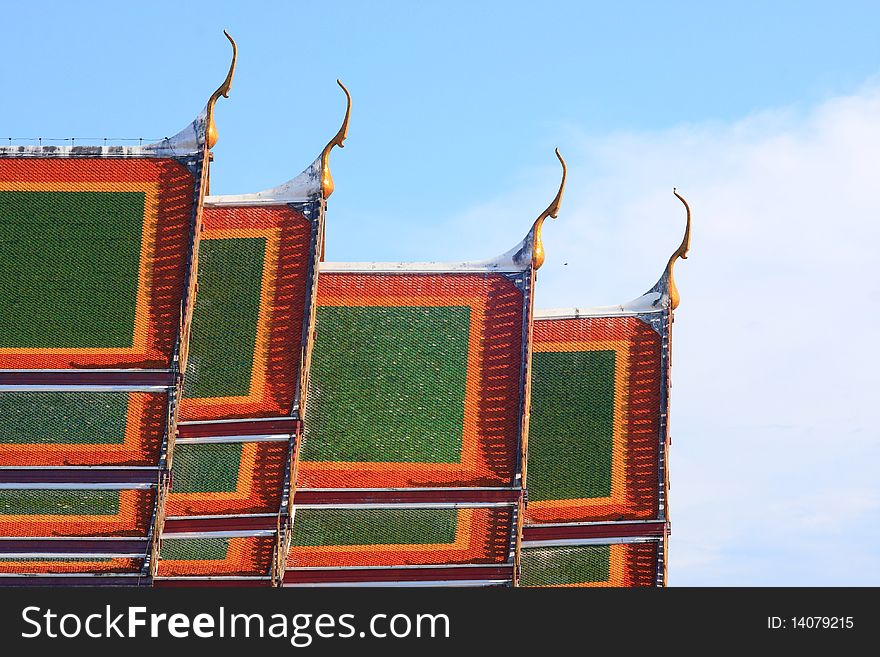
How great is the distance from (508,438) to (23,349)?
14.4 m

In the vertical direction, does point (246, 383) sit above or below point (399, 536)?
above

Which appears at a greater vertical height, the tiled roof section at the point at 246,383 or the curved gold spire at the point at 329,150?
the curved gold spire at the point at 329,150

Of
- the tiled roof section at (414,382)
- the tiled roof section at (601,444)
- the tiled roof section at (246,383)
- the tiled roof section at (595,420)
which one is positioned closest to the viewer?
the tiled roof section at (246,383)

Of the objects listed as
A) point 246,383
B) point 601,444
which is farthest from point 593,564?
point 246,383

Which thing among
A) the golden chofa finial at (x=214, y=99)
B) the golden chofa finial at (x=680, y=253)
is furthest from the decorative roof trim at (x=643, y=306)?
the golden chofa finial at (x=214, y=99)

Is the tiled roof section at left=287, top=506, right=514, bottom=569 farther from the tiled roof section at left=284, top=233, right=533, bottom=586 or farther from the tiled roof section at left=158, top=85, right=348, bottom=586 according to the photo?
the tiled roof section at left=158, top=85, right=348, bottom=586

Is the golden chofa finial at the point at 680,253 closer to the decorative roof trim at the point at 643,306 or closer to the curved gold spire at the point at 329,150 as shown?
the decorative roof trim at the point at 643,306

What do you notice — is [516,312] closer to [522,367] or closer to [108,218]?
[522,367]

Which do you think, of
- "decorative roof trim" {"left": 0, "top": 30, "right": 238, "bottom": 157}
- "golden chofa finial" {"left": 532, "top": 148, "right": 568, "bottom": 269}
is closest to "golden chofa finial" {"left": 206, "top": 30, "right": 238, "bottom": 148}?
"decorative roof trim" {"left": 0, "top": 30, "right": 238, "bottom": 157}

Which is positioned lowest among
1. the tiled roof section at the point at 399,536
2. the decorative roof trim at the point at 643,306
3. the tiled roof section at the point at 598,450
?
the tiled roof section at the point at 399,536

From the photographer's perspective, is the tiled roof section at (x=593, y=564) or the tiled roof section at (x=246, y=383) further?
the tiled roof section at (x=593, y=564)

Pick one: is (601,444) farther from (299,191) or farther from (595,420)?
(299,191)

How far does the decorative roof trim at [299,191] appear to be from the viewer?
46.7m

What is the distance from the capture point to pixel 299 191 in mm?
47062
